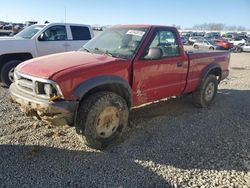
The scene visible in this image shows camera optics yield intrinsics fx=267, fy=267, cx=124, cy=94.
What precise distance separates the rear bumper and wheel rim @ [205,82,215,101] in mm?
3808

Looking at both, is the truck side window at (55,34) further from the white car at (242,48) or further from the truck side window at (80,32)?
the white car at (242,48)

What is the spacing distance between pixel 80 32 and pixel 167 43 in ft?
16.6

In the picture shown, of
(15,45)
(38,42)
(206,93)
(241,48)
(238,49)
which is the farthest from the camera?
(238,49)

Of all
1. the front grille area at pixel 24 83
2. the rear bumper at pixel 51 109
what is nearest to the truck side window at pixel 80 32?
the front grille area at pixel 24 83

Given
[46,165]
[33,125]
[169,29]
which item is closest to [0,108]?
[33,125]

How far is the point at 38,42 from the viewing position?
8250 millimetres

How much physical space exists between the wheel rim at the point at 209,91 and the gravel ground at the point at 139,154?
747mm

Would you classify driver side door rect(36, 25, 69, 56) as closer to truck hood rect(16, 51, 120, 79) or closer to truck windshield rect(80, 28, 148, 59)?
truck windshield rect(80, 28, 148, 59)

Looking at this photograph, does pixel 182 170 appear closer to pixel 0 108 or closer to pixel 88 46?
pixel 88 46

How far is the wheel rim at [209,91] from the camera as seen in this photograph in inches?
251

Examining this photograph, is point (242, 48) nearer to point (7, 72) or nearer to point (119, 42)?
Result: point (7, 72)

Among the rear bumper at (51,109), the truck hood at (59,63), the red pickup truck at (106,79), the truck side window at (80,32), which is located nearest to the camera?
the rear bumper at (51,109)

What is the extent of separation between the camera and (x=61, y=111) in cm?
346

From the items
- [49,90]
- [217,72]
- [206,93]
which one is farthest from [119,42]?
[217,72]
